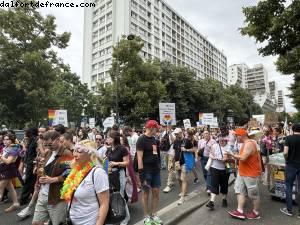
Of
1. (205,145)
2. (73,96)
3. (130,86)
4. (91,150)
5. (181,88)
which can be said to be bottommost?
(205,145)

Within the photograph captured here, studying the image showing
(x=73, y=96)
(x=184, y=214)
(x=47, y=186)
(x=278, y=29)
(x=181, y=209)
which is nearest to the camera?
(x=47, y=186)

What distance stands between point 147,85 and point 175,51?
177 ft

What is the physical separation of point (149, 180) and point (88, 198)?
9.23 feet

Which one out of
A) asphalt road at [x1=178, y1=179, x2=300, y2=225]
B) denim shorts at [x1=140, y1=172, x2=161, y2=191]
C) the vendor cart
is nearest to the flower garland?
denim shorts at [x1=140, y1=172, x2=161, y2=191]

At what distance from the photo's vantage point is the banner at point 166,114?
12820 millimetres

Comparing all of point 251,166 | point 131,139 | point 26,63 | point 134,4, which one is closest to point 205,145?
point 251,166

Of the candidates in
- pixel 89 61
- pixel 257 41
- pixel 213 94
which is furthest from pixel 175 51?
pixel 257 41

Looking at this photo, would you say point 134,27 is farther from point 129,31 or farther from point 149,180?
point 149,180

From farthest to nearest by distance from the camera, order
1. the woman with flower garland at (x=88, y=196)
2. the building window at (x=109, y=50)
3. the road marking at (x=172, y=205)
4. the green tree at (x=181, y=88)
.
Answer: the building window at (x=109, y=50) → the green tree at (x=181, y=88) → the road marking at (x=172, y=205) → the woman with flower garland at (x=88, y=196)

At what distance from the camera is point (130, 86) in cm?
2494

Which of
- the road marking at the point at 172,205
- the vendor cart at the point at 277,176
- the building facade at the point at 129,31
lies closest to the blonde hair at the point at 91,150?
the road marking at the point at 172,205

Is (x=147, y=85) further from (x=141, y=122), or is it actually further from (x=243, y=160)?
(x=243, y=160)

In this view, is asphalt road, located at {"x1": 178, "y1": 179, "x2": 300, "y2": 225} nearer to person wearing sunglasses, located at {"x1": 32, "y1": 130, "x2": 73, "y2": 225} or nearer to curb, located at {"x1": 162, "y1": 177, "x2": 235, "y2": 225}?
curb, located at {"x1": 162, "y1": 177, "x2": 235, "y2": 225}

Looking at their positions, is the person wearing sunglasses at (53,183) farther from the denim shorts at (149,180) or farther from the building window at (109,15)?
A: the building window at (109,15)
